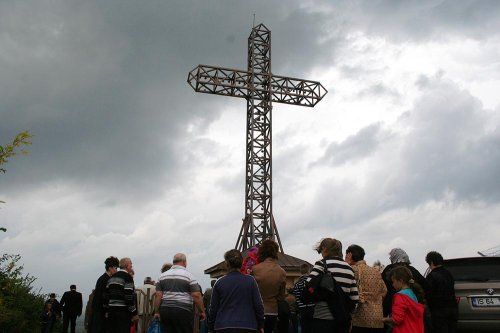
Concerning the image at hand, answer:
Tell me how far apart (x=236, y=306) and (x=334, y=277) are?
1.32 meters

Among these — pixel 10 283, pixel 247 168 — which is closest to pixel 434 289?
pixel 10 283

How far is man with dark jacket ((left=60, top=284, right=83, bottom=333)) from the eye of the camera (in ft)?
54.2

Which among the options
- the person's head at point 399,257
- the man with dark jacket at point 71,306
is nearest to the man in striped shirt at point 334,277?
the person's head at point 399,257

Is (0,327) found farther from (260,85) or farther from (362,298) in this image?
(260,85)

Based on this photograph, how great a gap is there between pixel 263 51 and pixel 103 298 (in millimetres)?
15822

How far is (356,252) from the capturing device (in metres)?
8.46

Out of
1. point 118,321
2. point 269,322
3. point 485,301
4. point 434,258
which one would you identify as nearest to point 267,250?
point 269,322

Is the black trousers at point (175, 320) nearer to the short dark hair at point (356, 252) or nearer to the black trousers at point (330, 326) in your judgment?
the black trousers at point (330, 326)

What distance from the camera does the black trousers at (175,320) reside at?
8.44 metres

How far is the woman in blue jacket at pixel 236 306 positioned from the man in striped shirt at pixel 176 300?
1549 mm

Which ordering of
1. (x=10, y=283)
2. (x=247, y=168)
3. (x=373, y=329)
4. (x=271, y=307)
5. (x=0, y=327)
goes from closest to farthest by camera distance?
(x=373, y=329) < (x=271, y=307) < (x=10, y=283) < (x=0, y=327) < (x=247, y=168)

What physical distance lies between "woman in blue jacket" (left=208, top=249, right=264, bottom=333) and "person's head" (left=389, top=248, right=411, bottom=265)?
3.00 meters

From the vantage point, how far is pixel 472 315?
9352 millimetres

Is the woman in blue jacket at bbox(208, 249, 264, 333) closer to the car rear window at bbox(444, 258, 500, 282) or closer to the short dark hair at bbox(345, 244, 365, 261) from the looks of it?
the short dark hair at bbox(345, 244, 365, 261)
